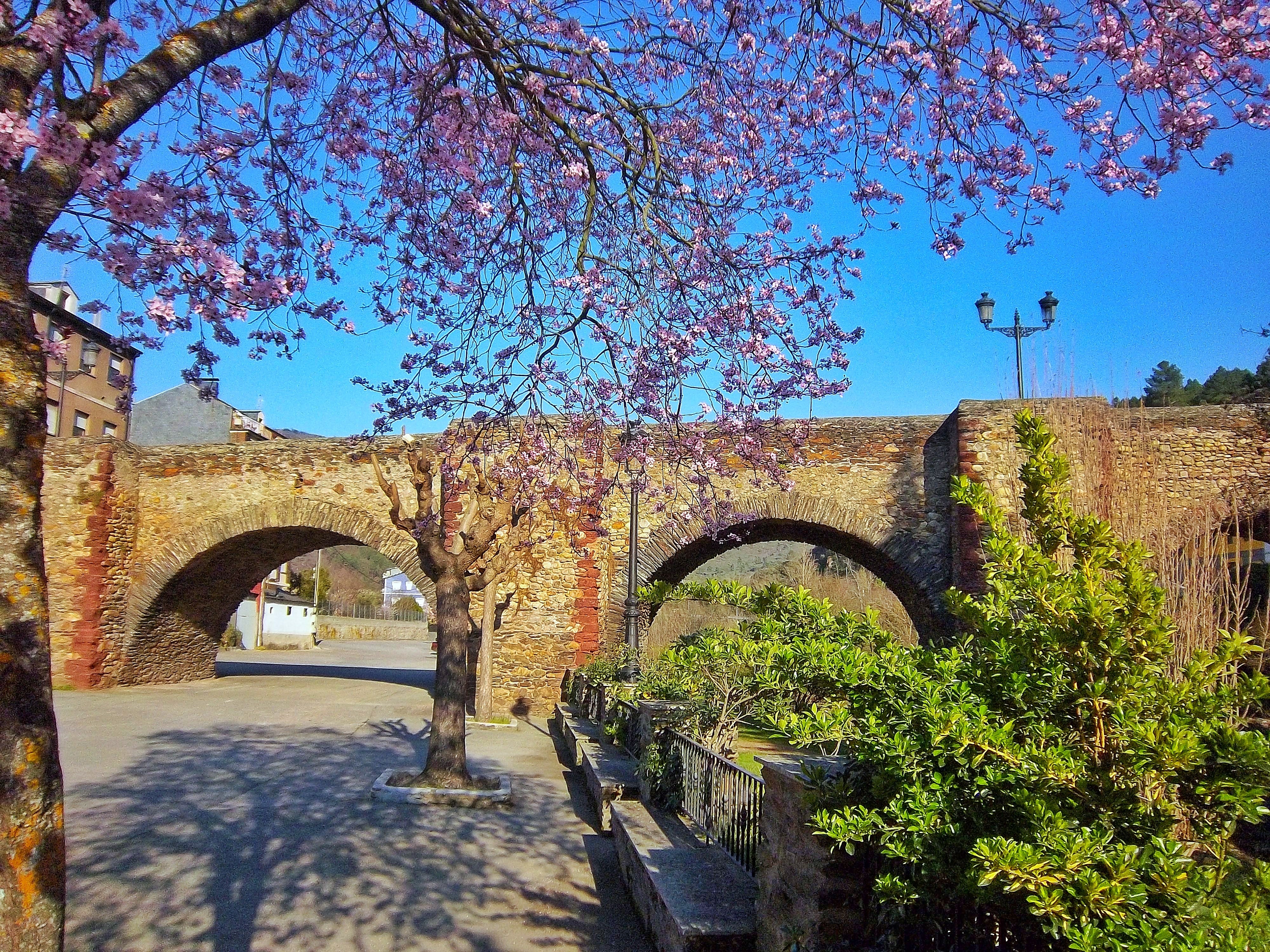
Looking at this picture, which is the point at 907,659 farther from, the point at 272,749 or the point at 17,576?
the point at 272,749

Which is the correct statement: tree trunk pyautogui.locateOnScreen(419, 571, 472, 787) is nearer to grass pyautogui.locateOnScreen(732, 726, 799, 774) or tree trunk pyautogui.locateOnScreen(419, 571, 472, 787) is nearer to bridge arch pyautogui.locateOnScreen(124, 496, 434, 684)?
grass pyautogui.locateOnScreen(732, 726, 799, 774)

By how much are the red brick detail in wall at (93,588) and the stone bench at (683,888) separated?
13.4 m

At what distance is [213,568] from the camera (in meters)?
17.2

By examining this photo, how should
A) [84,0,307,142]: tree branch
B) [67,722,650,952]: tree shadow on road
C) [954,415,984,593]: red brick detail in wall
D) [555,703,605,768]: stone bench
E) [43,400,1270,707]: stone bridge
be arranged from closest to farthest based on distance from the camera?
[84,0,307,142]: tree branch, [67,722,650,952]: tree shadow on road, [555,703,605,768]: stone bench, [954,415,984,593]: red brick detail in wall, [43,400,1270,707]: stone bridge

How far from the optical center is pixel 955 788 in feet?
7.68

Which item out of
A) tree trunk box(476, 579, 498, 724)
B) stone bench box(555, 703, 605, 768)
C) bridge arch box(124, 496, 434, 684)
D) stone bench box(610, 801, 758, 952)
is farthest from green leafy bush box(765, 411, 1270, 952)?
bridge arch box(124, 496, 434, 684)

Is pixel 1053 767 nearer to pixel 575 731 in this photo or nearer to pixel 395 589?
pixel 575 731

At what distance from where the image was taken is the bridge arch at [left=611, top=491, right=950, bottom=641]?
1338 centimetres

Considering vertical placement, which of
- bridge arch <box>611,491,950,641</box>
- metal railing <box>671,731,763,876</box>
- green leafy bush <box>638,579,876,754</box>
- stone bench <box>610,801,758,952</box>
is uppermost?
bridge arch <box>611,491,950,641</box>

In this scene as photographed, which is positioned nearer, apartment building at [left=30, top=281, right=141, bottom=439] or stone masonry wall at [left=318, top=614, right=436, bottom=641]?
apartment building at [left=30, top=281, right=141, bottom=439]

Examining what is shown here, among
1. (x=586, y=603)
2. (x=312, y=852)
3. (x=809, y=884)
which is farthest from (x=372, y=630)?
(x=809, y=884)

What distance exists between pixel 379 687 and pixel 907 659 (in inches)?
714

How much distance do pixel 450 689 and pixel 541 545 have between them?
6901 mm

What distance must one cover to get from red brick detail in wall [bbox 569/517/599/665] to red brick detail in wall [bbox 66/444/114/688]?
323 inches
